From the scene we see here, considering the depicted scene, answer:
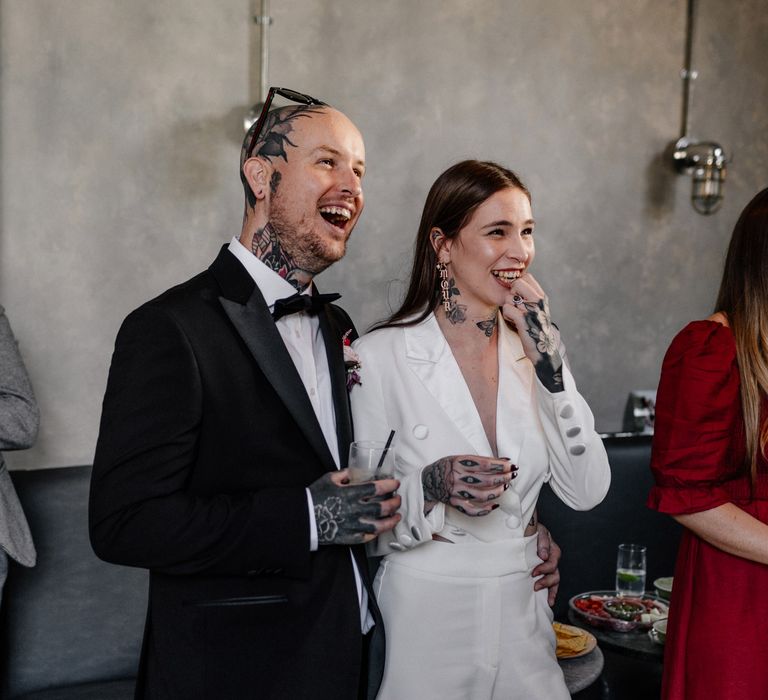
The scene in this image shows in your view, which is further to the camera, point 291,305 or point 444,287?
point 444,287

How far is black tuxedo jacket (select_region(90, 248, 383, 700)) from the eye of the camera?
58.6 inches

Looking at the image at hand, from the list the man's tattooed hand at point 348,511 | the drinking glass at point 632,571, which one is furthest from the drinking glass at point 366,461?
the drinking glass at point 632,571

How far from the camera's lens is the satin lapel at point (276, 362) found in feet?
5.36

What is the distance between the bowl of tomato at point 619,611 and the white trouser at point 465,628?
33.2 inches

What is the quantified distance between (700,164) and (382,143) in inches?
60.4

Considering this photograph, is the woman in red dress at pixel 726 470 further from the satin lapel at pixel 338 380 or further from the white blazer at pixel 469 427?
the satin lapel at pixel 338 380

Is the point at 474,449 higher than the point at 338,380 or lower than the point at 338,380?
lower

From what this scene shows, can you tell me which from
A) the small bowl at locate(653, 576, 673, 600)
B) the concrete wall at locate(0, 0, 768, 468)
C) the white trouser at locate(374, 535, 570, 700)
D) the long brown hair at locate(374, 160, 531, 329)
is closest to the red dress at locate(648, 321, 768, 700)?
the white trouser at locate(374, 535, 570, 700)

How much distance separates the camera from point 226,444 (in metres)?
1.58

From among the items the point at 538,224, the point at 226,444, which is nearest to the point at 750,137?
the point at 538,224

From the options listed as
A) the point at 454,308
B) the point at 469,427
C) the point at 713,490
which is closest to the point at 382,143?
the point at 454,308

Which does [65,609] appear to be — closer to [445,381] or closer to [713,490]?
[445,381]

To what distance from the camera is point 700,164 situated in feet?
13.8

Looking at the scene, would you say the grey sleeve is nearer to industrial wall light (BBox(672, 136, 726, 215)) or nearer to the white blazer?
the white blazer
